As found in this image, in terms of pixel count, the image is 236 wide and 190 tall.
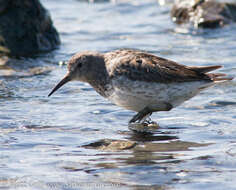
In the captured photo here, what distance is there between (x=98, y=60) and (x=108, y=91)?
1.93 ft

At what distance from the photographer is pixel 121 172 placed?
18.7 ft

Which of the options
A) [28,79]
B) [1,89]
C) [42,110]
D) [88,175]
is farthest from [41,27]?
[88,175]

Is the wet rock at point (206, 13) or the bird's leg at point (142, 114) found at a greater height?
the wet rock at point (206, 13)

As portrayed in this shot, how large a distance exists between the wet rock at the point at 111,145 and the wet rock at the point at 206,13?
336 inches

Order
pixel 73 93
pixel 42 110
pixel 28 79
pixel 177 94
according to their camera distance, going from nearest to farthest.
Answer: pixel 177 94 < pixel 42 110 < pixel 73 93 < pixel 28 79

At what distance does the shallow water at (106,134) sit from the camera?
5.54 meters

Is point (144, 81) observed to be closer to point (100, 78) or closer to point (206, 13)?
point (100, 78)

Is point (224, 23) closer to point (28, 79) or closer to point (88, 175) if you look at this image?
point (28, 79)

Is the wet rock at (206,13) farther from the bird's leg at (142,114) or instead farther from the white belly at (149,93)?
the bird's leg at (142,114)

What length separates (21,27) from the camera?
12.6m

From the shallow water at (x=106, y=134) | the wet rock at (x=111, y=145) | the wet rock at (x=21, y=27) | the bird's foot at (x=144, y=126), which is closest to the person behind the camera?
the shallow water at (x=106, y=134)

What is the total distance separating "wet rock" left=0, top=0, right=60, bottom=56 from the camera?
12.4 metres

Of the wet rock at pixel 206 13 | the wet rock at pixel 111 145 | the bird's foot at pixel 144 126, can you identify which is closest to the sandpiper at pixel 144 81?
the bird's foot at pixel 144 126

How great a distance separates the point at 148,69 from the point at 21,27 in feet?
20.1
